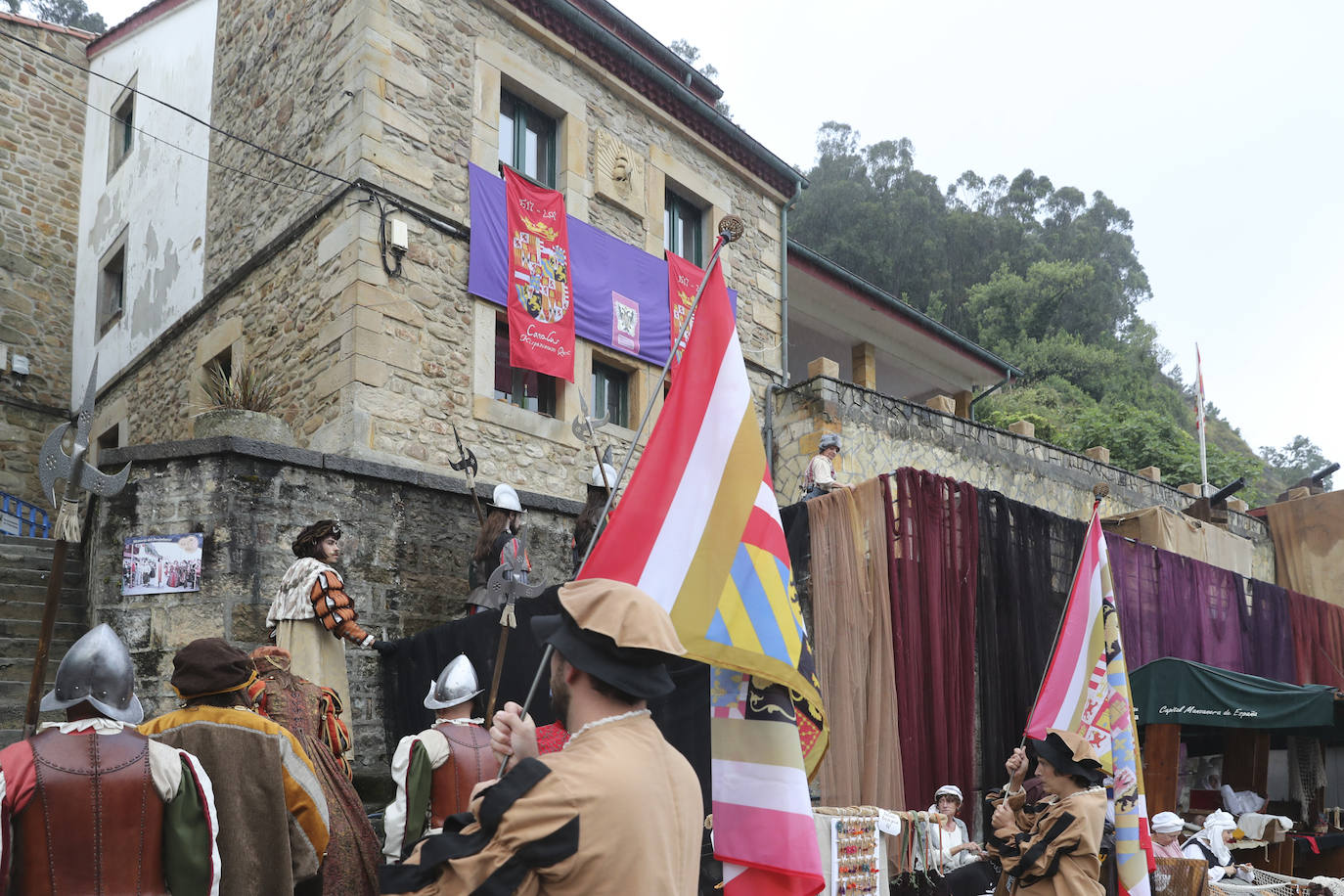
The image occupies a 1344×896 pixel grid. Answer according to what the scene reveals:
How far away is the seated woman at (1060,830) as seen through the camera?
193 inches

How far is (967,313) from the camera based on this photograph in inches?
1476

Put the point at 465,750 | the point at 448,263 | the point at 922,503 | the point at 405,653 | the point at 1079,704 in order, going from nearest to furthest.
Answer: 1. the point at 465,750
2. the point at 1079,704
3. the point at 922,503
4. the point at 405,653
5. the point at 448,263

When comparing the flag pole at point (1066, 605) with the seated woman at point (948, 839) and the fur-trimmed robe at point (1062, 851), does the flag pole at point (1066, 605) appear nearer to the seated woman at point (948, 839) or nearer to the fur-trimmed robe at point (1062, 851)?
the seated woman at point (948, 839)

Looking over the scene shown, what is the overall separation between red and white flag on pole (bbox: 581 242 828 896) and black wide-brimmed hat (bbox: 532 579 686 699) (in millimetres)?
1096

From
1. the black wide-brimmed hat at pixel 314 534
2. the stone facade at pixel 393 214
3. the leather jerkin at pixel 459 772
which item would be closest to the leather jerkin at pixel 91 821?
the leather jerkin at pixel 459 772

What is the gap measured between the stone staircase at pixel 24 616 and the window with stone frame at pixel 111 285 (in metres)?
7.04

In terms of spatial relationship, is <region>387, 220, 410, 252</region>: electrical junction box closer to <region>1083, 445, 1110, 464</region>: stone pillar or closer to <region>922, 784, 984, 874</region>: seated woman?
<region>922, 784, 984, 874</region>: seated woman

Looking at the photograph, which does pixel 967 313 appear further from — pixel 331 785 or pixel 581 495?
pixel 331 785

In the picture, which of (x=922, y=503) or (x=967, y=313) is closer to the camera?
(x=922, y=503)

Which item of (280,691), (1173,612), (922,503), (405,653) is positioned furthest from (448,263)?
(1173,612)

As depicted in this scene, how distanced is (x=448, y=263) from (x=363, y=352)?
59.6 inches

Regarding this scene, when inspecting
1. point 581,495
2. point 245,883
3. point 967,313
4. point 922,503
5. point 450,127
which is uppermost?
point 967,313

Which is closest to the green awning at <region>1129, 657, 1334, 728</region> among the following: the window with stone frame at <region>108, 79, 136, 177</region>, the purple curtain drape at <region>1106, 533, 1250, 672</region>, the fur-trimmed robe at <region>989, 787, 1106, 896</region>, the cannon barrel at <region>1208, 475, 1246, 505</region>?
the purple curtain drape at <region>1106, 533, 1250, 672</region>

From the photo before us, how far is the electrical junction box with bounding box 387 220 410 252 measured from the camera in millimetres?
10562
